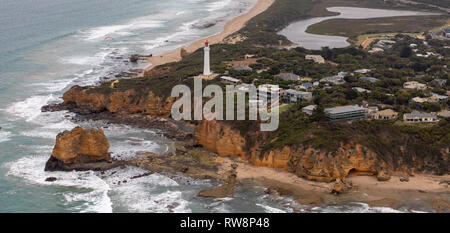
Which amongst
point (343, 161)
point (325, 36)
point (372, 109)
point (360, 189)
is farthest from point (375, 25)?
point (360, 189)

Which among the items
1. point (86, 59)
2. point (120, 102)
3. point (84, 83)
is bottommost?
point (84, 83)

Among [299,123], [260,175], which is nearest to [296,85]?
[299,123]

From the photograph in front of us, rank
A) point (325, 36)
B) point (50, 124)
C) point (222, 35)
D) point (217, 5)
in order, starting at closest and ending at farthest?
point (50, 124) < point (325, 36) < point (222, 35) < point (217, 5)

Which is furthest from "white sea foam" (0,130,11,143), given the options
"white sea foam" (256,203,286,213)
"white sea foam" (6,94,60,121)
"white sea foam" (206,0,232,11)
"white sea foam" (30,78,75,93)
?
"white sea foam" (206,0,232,11)

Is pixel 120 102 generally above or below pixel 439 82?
below

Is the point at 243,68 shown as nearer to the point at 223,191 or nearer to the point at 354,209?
the point at 223,191

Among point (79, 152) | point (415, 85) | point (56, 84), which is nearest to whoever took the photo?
point (79, 152)

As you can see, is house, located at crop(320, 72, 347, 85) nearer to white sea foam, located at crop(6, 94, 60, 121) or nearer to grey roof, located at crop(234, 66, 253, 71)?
grey roof, located at crop(234, 66, 253, 71)

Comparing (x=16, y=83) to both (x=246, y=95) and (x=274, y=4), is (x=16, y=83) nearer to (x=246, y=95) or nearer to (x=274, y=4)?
(x=246, y=95)
